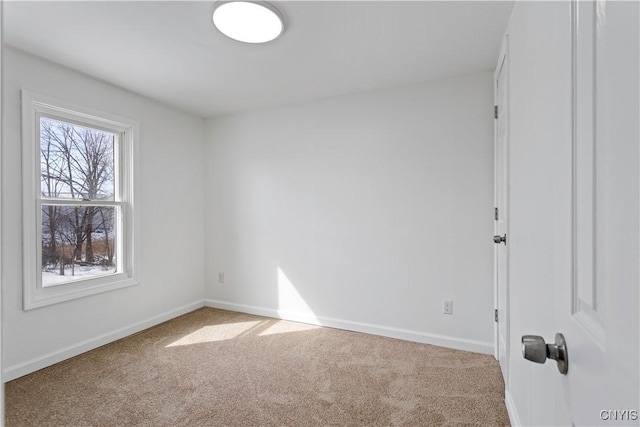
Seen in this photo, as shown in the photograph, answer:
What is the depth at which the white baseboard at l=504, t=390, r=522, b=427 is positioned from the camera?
169cm

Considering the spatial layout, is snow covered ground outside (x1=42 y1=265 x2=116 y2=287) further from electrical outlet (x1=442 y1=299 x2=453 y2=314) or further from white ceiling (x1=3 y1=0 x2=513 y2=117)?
electrical outlet (x1=442 y1=299 x2=453 y2=314)

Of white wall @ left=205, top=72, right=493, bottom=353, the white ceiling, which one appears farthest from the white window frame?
white wall @ left=205, top=72, right=493, bottom=353

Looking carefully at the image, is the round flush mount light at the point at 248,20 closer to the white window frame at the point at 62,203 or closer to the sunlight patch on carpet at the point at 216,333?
the white window frame at the point at 62,203

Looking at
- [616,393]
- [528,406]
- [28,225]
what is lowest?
[528,406]

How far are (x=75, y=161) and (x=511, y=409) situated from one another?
12.1 feet

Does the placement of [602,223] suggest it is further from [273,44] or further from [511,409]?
[273,44]

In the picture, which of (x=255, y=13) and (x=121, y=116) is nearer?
(x=255, y=13)

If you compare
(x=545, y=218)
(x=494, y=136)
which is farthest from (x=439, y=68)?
(x=545, y=218)

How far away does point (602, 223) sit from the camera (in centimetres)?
46

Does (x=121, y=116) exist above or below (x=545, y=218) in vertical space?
above

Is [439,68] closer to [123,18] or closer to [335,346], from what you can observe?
[123,18]

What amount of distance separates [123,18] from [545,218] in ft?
8.11

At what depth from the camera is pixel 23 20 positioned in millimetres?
1946

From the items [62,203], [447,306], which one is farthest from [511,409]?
[62,203]
